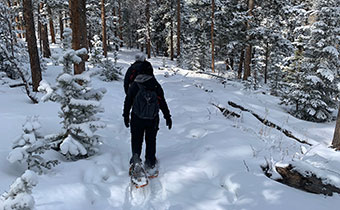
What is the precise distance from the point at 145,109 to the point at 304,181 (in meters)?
2.95

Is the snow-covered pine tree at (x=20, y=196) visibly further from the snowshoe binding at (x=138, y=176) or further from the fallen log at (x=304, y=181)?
the fallen log at (x=304, y=181)

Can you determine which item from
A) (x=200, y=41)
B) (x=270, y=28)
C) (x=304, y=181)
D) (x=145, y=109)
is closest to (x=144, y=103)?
(x=145, y=109)

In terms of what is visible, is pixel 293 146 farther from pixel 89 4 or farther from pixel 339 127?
pixel 89 4

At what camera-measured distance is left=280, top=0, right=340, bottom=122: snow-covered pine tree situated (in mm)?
12906

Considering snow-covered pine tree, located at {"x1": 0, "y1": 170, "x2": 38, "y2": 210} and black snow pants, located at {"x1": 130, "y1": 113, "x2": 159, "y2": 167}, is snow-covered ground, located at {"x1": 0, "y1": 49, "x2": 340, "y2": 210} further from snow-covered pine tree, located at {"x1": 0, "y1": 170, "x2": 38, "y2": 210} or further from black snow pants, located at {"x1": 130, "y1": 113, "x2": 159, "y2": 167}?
snow-covered pine tree, located at {"x1": 0, "y1": 170, "x2": 38, "y2": 210}

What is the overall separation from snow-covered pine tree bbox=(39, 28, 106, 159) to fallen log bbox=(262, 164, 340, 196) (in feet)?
11.4

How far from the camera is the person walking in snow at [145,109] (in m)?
4.28

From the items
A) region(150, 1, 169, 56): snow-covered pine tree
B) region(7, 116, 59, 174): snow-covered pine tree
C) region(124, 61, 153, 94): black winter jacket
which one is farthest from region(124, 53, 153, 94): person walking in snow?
region(150, 1, 169, 56): snow-covered pine tree

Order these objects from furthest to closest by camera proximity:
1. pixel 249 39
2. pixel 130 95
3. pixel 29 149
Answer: pixel 249 39 → pixel 130 95 → pixel 29 149

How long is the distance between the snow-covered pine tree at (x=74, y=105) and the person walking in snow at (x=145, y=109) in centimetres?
69

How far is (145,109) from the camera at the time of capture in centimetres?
427

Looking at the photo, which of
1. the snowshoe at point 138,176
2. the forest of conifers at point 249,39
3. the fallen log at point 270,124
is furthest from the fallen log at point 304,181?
the forest of conifers at point 249,39

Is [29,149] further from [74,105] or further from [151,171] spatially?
[151,171]

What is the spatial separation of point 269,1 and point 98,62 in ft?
52.5
